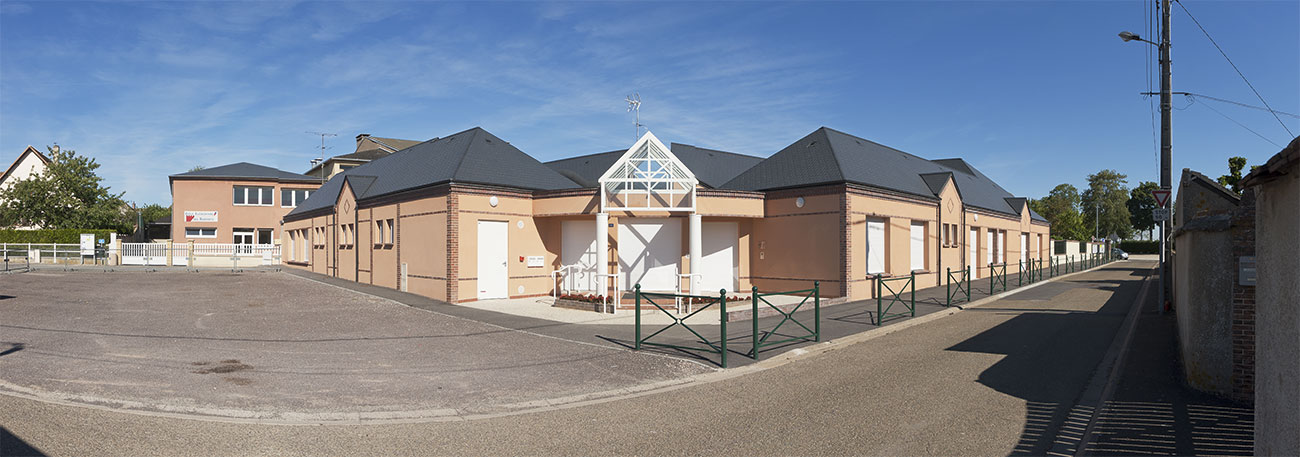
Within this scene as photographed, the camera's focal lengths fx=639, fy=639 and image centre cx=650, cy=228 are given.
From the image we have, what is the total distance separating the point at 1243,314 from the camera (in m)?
7.08

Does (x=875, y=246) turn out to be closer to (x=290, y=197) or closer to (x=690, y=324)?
(x=690, y=324)

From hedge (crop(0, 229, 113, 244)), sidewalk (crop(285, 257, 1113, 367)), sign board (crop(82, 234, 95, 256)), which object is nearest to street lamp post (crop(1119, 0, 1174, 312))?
sidewalk (crop(285, 257, 1113, 367))

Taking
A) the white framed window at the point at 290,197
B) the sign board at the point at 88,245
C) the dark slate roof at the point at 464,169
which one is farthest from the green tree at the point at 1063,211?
the sign board at the point at 88,245

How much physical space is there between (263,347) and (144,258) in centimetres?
2996

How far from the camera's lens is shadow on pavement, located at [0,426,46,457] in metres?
5.01

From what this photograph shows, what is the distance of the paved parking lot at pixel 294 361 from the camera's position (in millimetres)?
7141

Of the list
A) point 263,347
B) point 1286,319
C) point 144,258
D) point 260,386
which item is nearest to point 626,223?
point 263,347

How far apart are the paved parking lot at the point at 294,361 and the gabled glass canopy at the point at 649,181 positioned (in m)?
5.74

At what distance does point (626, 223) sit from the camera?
1891 centimetres

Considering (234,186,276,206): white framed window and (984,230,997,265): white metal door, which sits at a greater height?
(234,186,276,206): white framed window

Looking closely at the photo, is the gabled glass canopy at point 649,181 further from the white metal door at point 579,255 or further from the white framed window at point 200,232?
the white framed window at point 200,232

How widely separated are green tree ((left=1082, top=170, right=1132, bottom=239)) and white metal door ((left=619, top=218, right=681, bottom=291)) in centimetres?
8134

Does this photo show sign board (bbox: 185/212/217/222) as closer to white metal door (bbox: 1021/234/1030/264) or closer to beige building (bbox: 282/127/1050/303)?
beige building (bbox: 282/127/1050/303)

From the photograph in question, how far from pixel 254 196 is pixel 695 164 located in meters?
31.8
